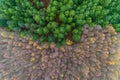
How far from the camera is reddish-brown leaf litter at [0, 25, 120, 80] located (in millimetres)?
1729

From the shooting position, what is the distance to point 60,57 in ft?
5.68

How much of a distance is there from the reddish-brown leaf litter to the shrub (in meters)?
0.06

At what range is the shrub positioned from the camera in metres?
1.66

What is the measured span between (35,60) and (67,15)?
46 centimetres

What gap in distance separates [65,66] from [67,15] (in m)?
0.42

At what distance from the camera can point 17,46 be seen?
176 cm

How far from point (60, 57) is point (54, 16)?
0.34 metres

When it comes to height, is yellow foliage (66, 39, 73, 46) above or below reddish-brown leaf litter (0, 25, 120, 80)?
above

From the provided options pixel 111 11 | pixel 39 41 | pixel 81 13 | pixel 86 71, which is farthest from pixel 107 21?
pixel 39 41

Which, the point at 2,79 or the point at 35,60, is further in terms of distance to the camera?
the point at 2,79

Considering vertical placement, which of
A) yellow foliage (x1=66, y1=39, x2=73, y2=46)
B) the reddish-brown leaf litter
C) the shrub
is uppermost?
the shrub

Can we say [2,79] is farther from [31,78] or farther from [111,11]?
[111,11]

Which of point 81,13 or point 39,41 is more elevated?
point 81,13

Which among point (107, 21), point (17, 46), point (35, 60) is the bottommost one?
point (35, 60)
